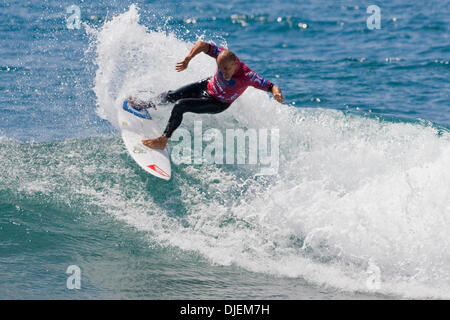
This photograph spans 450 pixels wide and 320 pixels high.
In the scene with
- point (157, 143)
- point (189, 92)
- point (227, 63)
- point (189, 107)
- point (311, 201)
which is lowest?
point (311, 201)

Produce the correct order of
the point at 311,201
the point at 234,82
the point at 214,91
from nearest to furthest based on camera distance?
the point at 311,201 → the point at 234,82 → the point at 214,91

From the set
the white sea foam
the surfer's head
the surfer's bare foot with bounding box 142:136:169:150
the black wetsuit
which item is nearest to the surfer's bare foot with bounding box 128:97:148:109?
the white sea foam

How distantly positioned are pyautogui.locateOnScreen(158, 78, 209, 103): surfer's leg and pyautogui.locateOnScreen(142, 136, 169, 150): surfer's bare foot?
75 cm

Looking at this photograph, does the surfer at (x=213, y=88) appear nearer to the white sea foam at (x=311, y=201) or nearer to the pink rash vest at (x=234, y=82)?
the pink rash vest at (x=234, y=82)

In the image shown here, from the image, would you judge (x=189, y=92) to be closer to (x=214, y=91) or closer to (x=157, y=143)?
(x=214, y=91)

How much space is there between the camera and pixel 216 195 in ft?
30.9

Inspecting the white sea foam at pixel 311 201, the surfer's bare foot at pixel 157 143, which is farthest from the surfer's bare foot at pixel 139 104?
the surfer's bare foot at pixel 157 143

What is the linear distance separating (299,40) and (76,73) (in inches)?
312

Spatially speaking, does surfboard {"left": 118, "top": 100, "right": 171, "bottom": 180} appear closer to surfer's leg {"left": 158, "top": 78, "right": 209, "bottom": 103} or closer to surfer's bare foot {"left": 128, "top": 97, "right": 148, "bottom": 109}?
surfer's bare foot {"left": 128, "top": 97, "right": 148, "bottom": 109}

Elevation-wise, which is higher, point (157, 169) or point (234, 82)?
point (234, 82)

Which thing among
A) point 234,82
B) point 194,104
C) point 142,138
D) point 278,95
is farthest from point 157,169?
point 278,95

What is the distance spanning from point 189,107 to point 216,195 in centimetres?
144

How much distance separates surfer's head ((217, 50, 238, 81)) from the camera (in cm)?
867
